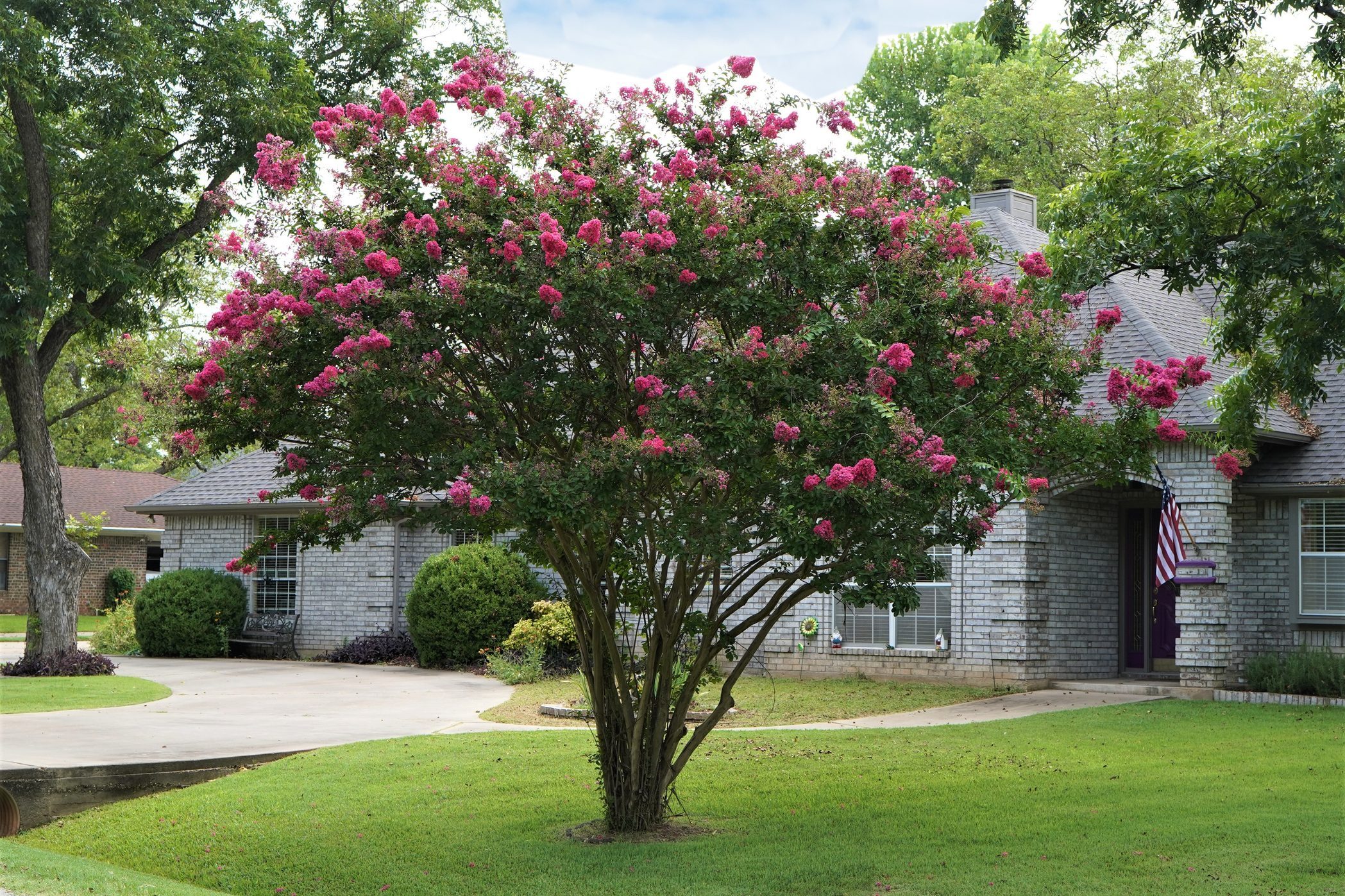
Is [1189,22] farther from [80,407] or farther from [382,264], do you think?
[80,407]

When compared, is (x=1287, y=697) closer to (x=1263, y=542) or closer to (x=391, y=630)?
(x=1263, y=542)

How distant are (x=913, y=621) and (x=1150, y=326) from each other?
503 centimetres

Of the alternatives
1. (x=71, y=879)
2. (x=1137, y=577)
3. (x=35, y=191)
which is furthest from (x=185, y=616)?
(x=71, y=879)

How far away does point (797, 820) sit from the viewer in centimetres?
902

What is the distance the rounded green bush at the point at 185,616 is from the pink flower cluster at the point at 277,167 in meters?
18.0

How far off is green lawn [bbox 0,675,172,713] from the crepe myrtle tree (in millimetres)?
9413

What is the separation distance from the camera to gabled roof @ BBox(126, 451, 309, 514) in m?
25.0

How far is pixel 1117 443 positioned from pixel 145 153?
17.1 metres

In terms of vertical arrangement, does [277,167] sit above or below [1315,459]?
above

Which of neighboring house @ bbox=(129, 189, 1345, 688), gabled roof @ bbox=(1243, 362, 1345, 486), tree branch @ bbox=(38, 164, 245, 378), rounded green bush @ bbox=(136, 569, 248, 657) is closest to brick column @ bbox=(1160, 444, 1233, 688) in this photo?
neighboring house @ bbox=(129, 189, 1345, 688)

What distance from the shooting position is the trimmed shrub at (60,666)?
66.9ft

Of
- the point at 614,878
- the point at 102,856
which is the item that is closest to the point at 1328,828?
the point at 614,878

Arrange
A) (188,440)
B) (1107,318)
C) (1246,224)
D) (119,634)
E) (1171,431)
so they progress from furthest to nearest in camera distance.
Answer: (119,634), (1246,224), (188,440), (1107,318), (1171,431)

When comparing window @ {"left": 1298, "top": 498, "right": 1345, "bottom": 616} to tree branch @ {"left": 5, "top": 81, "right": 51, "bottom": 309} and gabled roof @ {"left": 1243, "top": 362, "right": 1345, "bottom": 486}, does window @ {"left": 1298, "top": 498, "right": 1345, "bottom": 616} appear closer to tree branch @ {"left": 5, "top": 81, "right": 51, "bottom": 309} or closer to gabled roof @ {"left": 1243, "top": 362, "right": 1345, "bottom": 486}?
gabled roof @ {"left": 1243, "top": 362, "right": 1345, "bottom": 486}
